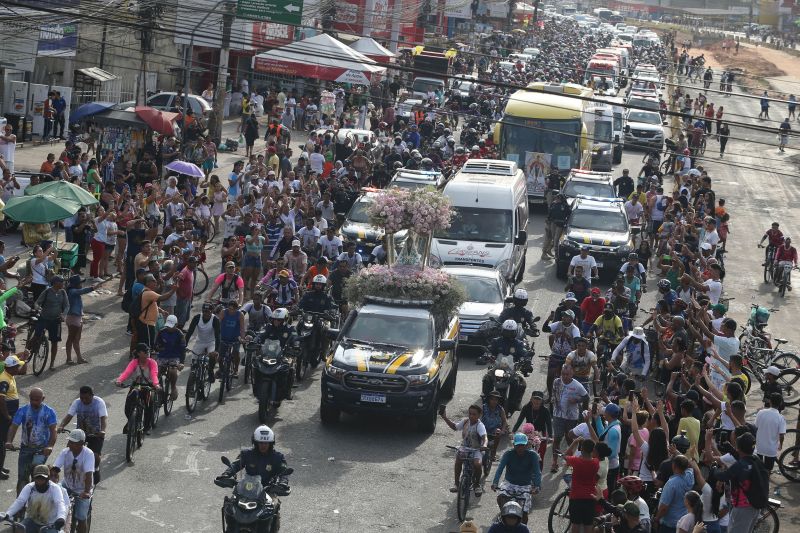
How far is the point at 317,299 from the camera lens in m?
21.7

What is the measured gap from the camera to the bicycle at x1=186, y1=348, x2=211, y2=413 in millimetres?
18969

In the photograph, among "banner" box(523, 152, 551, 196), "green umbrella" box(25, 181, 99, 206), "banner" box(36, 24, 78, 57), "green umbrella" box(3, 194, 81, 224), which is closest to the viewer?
"green umbrella" box(3, 194, 81, 224)

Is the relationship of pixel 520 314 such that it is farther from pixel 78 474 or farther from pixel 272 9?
pixel 272 9

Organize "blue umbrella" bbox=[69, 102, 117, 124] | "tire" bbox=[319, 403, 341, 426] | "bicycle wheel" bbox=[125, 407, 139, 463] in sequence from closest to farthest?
"bicycle wheel" bbox=[125, 407, 139, 463], "tire" bbox=[319, 403, 341, 426], "blue umbrella" bbox=[69, 102, 117, 124]

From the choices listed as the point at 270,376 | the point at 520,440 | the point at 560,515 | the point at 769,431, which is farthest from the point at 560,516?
the point at 270,376

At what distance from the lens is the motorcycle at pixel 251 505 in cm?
1312

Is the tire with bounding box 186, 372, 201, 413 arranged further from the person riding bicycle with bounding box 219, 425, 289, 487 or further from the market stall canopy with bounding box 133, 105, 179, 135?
the market stall canopy with bounding box 133, 105, 179, 135

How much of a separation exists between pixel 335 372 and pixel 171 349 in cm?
226

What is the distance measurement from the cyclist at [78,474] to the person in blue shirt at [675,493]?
5722 millimetres

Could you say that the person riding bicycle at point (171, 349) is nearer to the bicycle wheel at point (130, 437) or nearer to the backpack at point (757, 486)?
the bicycle wheel at point (130, 437)

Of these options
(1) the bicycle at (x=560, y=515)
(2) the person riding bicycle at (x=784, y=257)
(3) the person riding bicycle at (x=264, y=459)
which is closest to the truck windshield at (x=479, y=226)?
(2) the person riding bicycle at (x=784, y=257)

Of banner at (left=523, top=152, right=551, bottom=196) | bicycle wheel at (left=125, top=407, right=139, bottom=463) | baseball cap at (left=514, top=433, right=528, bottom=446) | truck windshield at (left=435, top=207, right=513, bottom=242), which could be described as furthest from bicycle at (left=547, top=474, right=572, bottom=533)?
banner at (left=523, top=152, right=551, bottom=196)

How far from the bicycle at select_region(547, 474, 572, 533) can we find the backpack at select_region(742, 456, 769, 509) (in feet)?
6.27

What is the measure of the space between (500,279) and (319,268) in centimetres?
356
